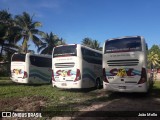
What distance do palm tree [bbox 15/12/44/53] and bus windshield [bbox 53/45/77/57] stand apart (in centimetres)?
2550

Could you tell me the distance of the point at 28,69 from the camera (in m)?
19.6

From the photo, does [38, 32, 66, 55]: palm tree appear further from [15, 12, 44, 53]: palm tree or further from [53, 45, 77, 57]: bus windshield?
[53, 45, 77, 57]: bus windshield

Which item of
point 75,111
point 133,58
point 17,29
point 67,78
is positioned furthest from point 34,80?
point 17,29

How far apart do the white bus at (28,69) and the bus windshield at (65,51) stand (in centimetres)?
538

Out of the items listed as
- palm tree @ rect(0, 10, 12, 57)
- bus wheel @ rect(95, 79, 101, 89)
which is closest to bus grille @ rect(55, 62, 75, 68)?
bus wheel @ rect(95, 79, 101, 89)

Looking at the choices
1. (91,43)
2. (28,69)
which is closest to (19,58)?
(28,69)

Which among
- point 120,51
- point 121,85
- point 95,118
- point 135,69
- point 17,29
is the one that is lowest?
point 95,118

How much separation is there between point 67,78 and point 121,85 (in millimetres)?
3892

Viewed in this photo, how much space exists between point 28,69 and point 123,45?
10262 mm

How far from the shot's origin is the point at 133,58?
480 inches

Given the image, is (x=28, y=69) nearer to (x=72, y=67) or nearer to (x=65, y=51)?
(x=65, y=51)

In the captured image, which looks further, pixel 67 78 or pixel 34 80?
pixel 34 80

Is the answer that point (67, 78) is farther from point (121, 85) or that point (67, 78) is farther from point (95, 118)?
point (95, 118)

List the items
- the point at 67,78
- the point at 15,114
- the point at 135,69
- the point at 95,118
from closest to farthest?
the point at 95,118 < the point at 15,114 < the point at 135,69 < the point at 67,78
